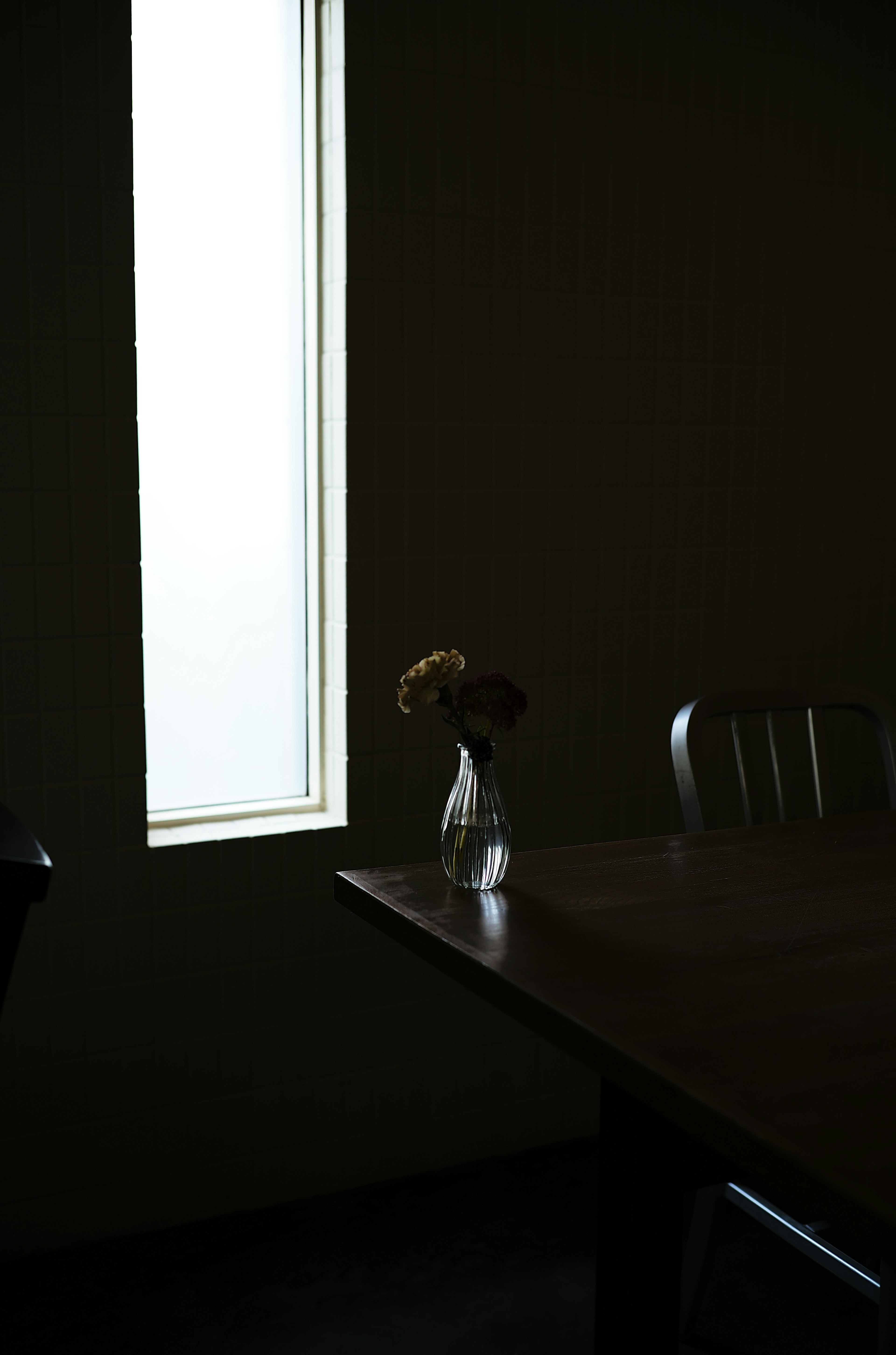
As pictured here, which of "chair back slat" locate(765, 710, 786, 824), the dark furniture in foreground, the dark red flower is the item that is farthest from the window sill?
the dark furniture in foreground

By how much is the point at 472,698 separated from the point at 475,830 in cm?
16

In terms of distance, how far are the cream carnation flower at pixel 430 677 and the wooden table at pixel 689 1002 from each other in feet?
0.77

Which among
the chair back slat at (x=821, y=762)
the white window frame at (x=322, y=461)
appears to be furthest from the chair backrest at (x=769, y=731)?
the white window frame at (x=322, y=461)

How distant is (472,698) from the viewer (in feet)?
4.73

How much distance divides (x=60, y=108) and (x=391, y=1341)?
202 centimetres

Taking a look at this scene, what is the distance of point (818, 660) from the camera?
8.89 ft

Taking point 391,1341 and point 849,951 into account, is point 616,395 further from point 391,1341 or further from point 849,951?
point 391,1341

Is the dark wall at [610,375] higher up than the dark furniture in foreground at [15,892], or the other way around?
the dark wall at [610,375]

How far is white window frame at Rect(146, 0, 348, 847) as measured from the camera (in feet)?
7.22

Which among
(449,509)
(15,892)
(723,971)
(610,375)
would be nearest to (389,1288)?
(723,971)

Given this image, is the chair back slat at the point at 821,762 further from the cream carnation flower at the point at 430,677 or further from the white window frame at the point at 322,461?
the white window frame at the point at 322,461

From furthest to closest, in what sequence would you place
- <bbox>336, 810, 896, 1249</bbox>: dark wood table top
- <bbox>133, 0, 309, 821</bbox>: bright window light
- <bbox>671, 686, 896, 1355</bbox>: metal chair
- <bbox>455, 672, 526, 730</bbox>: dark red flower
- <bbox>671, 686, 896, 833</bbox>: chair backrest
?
<bbox>133, 0, 309, 821</bbox>: bright window light < <bbox>671, 686, 896, 833</bbox>: chair backrest < <bbox>671, 686, 896, 1355</bbox>: metal chair < <bbox>455, 672, 526, 730</bbox>: dark red flower < <bbox>336, 810, 896, 1249</bbox>: dark wood table top

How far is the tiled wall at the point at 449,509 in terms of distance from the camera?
2.06 m

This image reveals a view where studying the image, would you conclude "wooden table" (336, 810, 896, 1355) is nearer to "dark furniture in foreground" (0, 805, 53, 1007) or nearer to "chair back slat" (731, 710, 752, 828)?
"chair back slat" (731, 710, 752, 828)
